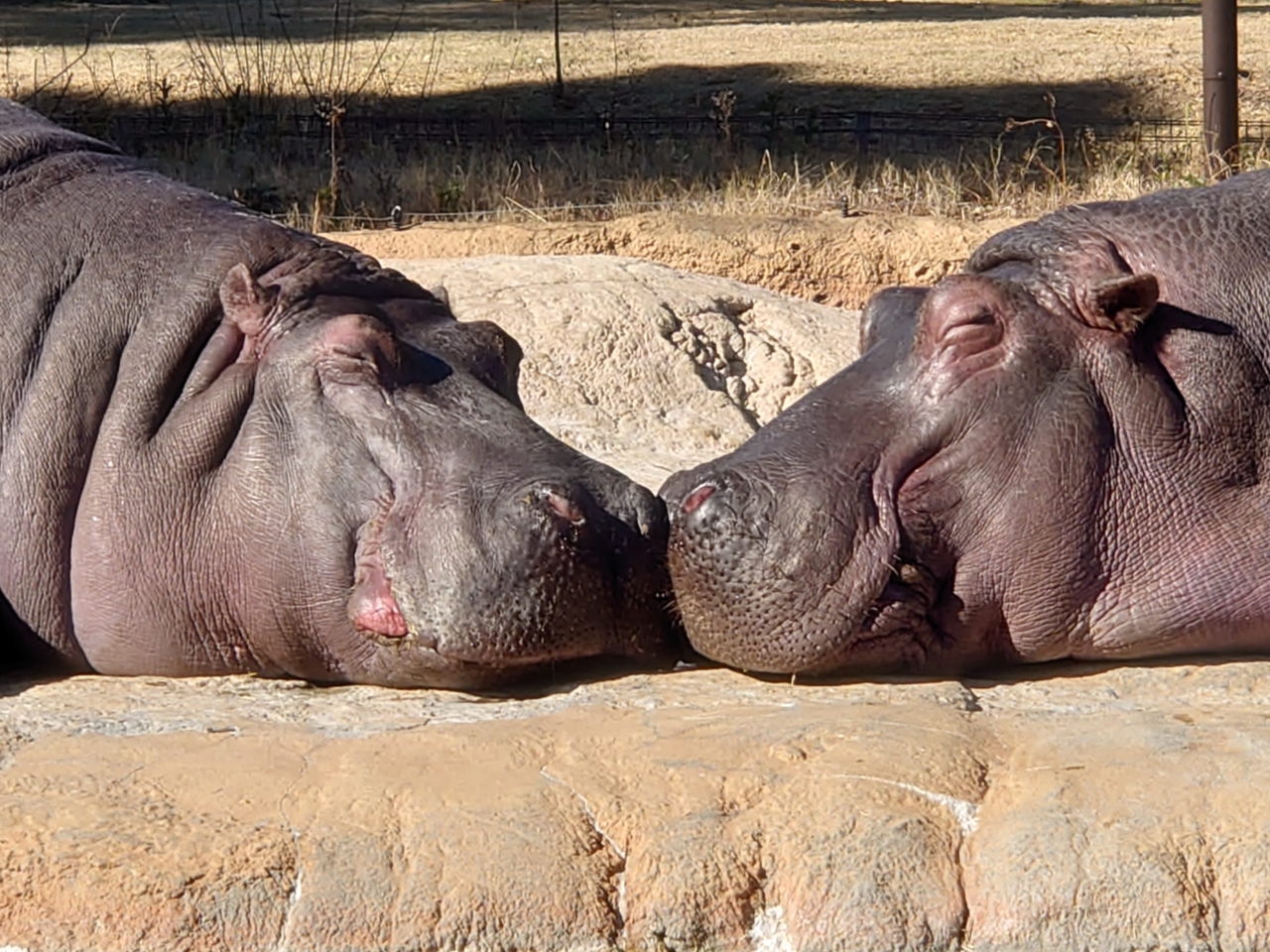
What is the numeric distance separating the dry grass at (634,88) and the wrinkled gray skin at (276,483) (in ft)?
18.2

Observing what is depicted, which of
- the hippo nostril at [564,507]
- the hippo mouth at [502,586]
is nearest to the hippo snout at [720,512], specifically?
the hippo mouth at [502,586]

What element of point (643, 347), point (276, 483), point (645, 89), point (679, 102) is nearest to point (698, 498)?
point (276, 483)

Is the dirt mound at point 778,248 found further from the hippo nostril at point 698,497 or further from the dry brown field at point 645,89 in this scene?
the hippo nostril at point 698,497

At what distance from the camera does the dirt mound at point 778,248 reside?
34.5 feet

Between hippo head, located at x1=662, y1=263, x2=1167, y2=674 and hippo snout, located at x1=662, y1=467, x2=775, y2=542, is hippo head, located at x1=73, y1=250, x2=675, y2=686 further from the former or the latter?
hippo head, located at x1=662, y1=263, x2=1167, y2=674

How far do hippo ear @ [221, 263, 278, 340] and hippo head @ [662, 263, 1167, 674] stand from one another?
1.13 metres

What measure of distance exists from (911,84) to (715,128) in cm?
447

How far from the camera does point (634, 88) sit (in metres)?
18.3

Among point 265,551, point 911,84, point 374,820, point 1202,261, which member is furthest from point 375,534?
point 911,84

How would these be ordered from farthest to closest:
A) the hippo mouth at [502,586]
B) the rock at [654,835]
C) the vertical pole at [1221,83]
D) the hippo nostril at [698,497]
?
the vertical pole at [1221,83] < the hippo nostril at [698,497] < the hippo mouth at [502,586] < the rock at [654,835]

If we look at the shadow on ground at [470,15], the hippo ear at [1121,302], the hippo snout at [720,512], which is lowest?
the hippo snout at [720,512]

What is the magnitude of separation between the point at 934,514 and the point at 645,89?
13.8 metres

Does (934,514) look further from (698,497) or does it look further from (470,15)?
(470,15)

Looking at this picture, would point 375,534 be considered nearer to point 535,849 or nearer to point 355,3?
point 535,849
